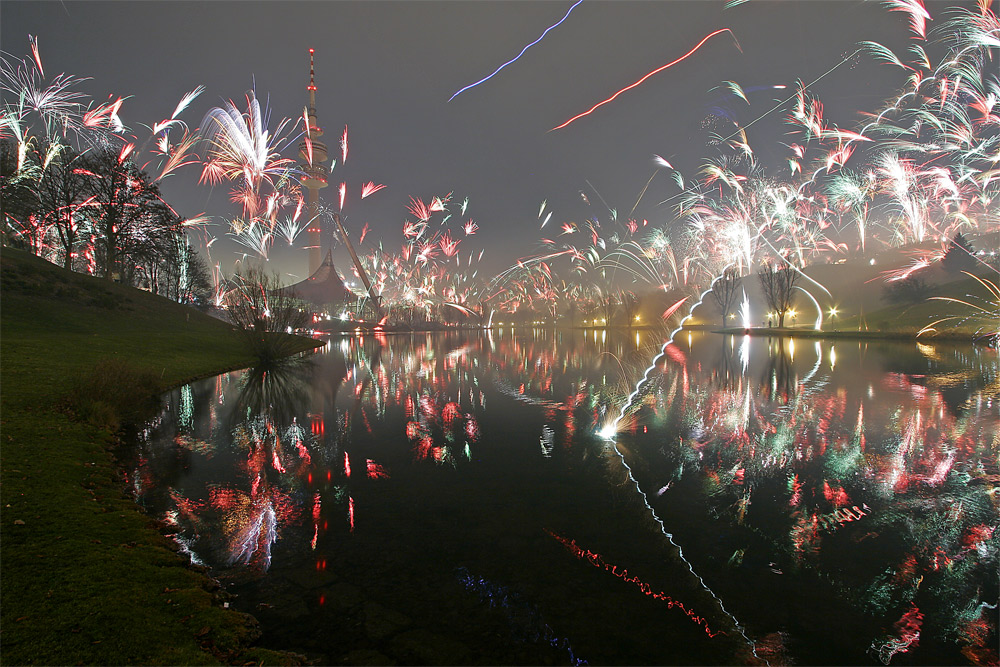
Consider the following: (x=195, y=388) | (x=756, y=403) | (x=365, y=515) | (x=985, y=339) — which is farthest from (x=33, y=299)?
(x=985, y=339)

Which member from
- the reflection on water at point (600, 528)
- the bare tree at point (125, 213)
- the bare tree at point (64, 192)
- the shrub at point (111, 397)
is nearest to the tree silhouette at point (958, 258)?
the reflection on water at point (600, 528)

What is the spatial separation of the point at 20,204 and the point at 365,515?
62.5 meters

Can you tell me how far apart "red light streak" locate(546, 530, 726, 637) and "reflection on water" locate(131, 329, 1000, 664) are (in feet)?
0.09

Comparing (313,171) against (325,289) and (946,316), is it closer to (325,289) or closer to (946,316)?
(325,289)

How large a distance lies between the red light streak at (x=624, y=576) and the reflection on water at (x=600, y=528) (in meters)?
0.03

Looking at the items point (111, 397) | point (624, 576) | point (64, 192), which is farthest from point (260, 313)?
point (64, 192)

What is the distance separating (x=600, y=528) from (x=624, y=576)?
1.41 metres

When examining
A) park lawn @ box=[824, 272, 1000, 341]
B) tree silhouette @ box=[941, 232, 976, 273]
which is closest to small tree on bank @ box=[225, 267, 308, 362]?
park lawn @ box=[824, 272, 1000, 341]

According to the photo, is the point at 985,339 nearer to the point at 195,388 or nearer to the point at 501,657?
the point at 501,657

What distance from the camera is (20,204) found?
44.8 m

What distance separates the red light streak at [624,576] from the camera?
16.2 feet

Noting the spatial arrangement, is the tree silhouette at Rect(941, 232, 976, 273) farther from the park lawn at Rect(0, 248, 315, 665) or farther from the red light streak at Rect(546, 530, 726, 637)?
the park lawn at Rect(0, 248, 315, 665)

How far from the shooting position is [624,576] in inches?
227

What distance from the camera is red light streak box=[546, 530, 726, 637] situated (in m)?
4.93
